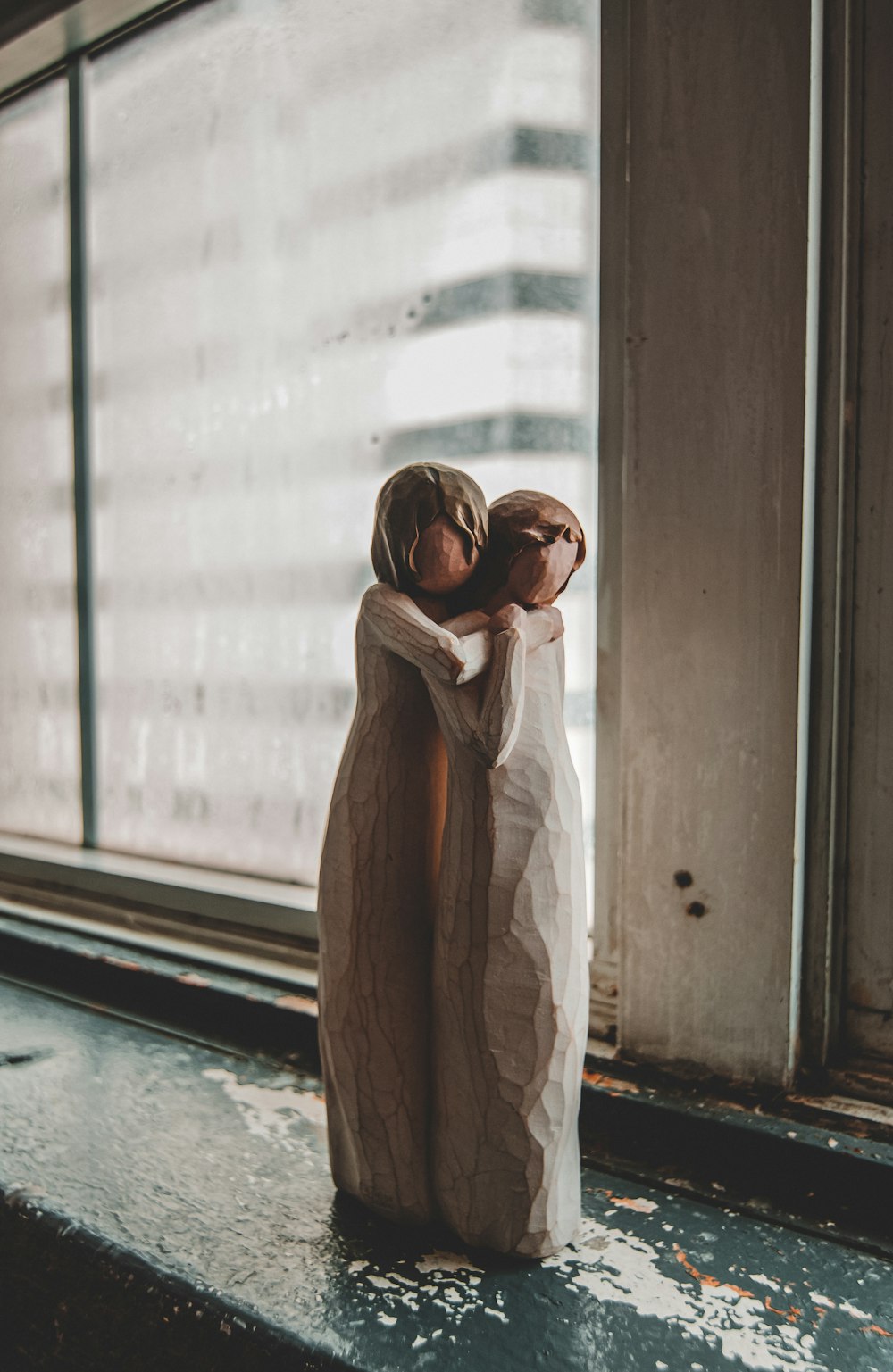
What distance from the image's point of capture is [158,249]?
111 cm

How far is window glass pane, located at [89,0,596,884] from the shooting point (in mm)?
835

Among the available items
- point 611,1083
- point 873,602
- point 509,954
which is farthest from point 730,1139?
point 873,602

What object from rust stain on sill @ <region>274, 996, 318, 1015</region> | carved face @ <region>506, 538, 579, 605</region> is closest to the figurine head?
carved face @ <region>506, 538, 579, 605</region>

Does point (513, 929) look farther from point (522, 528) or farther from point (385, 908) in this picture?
point (522, 528)

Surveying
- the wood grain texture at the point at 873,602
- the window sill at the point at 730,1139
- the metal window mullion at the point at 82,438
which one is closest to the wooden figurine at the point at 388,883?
the window sill at the point at 730,1139

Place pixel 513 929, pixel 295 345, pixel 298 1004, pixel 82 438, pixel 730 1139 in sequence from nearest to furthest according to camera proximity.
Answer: pixel 513 929 → pixel 730 1139 → pixel 298 1004 → pixel 295 345 → pixel 82 438

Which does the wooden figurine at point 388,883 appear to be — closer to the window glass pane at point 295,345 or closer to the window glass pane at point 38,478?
the window glass pane at point 295,345

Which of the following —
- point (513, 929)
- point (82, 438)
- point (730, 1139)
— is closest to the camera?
point (513, 929)

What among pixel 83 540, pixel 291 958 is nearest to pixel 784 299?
pixel 291 958

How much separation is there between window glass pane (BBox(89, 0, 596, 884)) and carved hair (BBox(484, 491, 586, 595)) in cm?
26

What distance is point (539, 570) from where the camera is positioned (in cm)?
54

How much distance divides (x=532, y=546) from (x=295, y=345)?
0.57 meters

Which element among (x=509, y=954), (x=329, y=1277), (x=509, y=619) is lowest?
(x=329, y=1277)

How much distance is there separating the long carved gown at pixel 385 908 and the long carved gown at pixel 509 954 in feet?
0.07
